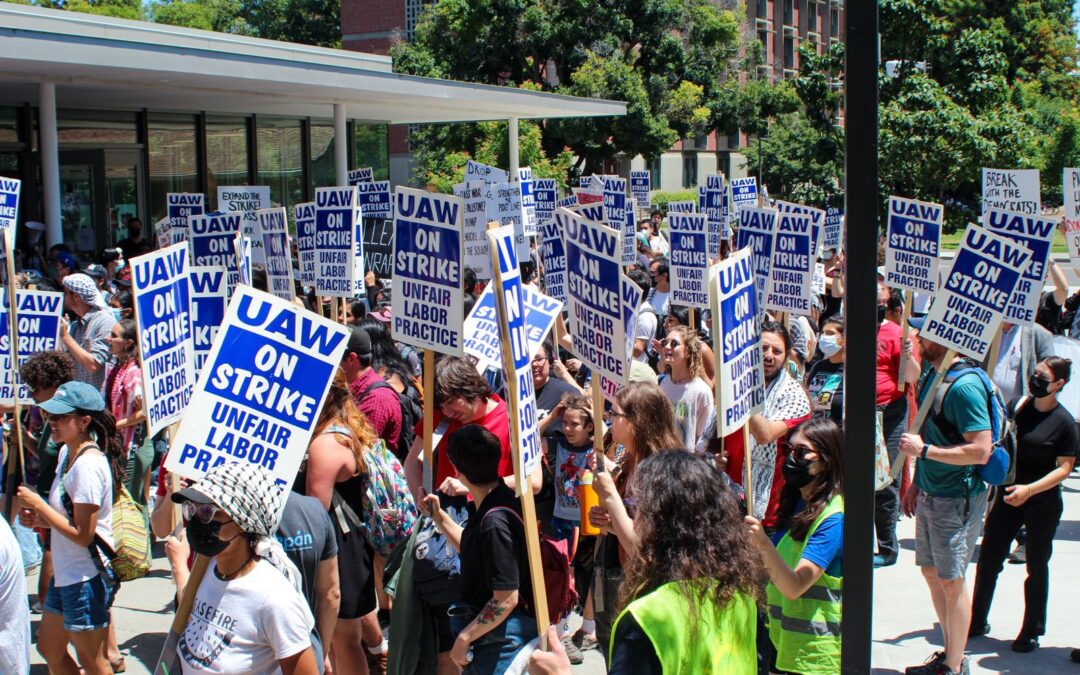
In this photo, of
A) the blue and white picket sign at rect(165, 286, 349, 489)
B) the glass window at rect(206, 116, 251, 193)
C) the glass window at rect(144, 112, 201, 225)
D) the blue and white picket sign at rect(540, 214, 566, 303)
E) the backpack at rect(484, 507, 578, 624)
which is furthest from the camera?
the glass window at rect(206, 116, 251, 193)

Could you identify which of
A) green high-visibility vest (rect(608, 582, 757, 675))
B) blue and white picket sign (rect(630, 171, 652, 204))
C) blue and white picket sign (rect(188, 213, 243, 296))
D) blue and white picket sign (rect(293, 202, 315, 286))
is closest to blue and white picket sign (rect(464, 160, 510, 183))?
blue and white picket sign (rect(293, 202, 315, 286))

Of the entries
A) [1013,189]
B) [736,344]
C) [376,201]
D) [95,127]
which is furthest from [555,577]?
[95,127]

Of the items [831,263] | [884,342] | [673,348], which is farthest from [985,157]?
[673,348]

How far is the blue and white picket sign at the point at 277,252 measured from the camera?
9.51 m

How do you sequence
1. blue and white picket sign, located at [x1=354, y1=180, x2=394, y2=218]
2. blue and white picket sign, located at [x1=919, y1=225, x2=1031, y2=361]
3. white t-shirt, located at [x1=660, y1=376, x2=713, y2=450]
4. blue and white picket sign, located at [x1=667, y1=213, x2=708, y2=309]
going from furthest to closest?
blue and white picket sign, located at [x1=354, y1=180, x2=394, y2=218] → blue and white picket sign, located at [x1=667, y1=213, x2=708, y2=309] → white t-shirt, located at [x1=660, y1=376, x2=713, y2=450] → blue and white picket sign, located at [x1=919, y1=225, x2=1031, y2=361]

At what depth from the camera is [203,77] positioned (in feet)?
50.6

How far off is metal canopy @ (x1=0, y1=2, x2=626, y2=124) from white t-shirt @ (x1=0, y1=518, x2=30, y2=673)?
9854 millimetres

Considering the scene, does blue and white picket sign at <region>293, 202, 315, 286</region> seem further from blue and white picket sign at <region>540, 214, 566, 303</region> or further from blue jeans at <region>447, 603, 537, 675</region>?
blue jeans at <region>447, 603, 537, 675</region>

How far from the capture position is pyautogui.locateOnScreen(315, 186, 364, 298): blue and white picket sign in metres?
9.47

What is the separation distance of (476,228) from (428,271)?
14.2ft

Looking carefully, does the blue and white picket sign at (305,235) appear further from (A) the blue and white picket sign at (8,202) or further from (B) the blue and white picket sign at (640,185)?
(B) the blue and white picket sign at (640,185)

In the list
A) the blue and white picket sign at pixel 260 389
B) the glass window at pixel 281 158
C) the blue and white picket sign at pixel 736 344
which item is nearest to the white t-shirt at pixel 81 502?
the blue and white picket sign at pixel 260 389

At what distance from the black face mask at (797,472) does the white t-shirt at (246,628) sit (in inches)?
76.7

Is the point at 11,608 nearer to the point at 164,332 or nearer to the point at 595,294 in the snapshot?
the point at 164,332
